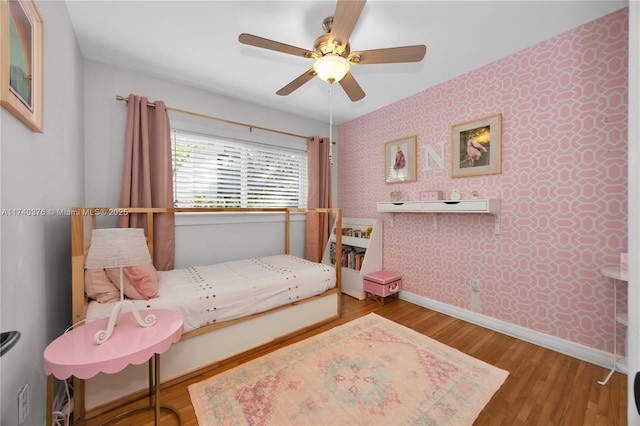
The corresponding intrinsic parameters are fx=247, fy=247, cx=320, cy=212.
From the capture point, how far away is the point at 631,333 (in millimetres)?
999

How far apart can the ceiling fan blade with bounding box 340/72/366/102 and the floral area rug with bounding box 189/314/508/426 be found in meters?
2.09

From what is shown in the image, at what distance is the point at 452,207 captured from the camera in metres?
2.44

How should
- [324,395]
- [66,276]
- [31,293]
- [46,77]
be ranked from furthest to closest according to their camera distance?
1. [66,276]
2. [324,395]
3. [46,77]
4. [31,293]

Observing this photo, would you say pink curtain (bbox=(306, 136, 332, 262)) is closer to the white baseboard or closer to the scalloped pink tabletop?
the white baseboard

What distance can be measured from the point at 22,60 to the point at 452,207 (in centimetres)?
295

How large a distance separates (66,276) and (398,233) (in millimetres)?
3173

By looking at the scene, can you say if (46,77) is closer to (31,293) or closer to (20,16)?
(20,16)

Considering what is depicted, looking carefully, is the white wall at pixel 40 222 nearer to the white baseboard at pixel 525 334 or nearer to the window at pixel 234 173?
the window at pixel 234 173

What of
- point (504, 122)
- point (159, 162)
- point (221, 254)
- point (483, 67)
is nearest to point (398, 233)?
point (504, 122)

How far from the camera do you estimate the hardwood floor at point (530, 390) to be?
4.53 ft

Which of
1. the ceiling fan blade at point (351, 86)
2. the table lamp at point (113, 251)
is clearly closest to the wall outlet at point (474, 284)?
the ceiling fan blade at point (351, 86)

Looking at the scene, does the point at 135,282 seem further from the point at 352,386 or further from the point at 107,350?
the point at 352,386

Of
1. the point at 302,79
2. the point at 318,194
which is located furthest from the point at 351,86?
the point at 318,194

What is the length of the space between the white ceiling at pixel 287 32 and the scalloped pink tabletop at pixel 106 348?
204 cm
